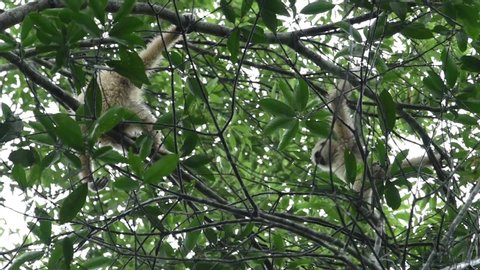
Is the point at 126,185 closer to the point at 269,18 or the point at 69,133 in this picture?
the point at 69,133

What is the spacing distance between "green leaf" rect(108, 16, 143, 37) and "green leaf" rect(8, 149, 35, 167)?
2.49ft

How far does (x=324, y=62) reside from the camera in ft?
12.8

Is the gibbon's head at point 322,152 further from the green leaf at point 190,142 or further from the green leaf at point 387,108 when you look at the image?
the green leaf at point 190,142

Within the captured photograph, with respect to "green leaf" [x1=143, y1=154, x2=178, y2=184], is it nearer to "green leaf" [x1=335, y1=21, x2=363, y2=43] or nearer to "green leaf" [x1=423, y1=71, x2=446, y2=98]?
"green leaf" [x1=335, y1=21, x2=363, y2=43]

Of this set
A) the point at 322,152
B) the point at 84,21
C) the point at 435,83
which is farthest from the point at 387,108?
the point at 322,152

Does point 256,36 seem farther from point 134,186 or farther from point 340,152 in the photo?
point 340,152

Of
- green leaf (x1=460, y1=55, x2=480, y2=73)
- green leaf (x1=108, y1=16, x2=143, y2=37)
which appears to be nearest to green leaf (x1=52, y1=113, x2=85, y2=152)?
green leaf (x1=108, y1=16, x2=143, y2=37)

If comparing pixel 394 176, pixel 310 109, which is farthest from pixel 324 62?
pixel 394 176

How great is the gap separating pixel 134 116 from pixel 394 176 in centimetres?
118

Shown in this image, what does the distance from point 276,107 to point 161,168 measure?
2.40ft

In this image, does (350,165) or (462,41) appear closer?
(350,165)

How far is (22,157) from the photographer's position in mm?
2770

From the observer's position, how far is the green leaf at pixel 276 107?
2.71 meters

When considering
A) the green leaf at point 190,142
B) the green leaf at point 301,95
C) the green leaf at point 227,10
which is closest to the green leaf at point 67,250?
the green leaf at point 190,142
